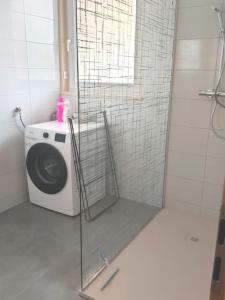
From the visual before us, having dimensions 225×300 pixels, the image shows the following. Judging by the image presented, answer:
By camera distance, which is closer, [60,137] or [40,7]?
[60,137]

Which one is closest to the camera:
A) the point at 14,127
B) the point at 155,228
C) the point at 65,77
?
the point at 155,228

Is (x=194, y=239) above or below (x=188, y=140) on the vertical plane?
below

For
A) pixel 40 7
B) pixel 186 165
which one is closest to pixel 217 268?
pixel 186 165

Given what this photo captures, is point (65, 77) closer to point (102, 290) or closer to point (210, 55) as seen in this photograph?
point (210, 55)

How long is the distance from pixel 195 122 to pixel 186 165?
0.39m

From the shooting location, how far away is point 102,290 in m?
1.65

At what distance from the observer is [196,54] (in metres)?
2.20

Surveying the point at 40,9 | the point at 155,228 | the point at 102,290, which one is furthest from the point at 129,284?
the point at 40,9

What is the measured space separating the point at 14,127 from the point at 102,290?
1.60 m

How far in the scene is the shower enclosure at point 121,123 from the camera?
1.79 m

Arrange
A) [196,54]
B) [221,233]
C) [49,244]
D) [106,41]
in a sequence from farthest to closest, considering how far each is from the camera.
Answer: [196,54] → [49,244] → [106,41] → [221,233]

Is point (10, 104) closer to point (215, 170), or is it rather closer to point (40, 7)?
point (40, 7)

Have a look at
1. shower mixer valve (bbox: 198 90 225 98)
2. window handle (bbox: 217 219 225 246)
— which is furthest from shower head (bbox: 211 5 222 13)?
window handle (bbox: 217 219 225 246)

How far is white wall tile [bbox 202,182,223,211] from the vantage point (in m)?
2.36
